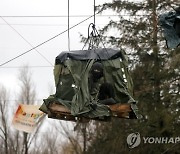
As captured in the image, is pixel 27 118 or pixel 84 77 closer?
pixel 84 77

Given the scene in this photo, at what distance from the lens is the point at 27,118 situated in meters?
15.4

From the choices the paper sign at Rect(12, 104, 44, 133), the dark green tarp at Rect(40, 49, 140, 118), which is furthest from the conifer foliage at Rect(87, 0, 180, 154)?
the dark green tarp at Rect(40, 49, 140, 118)

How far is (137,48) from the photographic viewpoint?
1969 centimetres

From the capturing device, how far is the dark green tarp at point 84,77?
24.8 ft

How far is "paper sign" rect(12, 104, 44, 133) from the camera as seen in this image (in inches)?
597

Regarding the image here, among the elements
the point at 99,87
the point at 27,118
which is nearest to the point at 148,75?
the point at 27,118

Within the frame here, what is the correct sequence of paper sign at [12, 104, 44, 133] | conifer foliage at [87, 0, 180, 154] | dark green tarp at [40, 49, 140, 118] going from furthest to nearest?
conifer foliage at [87, 0, 180, 154]
paper sign at [12, 104, 44, 133]
dark green tarp at [40, 49, 140, 118]

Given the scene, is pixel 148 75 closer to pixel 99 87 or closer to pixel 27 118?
pixel 27 118

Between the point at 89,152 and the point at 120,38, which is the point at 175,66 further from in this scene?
the point at 89,152

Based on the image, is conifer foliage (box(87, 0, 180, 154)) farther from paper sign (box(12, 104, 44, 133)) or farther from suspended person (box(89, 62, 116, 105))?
suspended person (box(89, 62, 116, 105))

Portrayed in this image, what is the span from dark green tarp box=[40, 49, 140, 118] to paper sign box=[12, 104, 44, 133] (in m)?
7.25

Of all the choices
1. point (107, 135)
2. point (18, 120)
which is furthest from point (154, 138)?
point (18, 120)

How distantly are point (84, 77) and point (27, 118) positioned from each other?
806 cm

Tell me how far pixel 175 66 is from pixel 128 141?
4.82m
